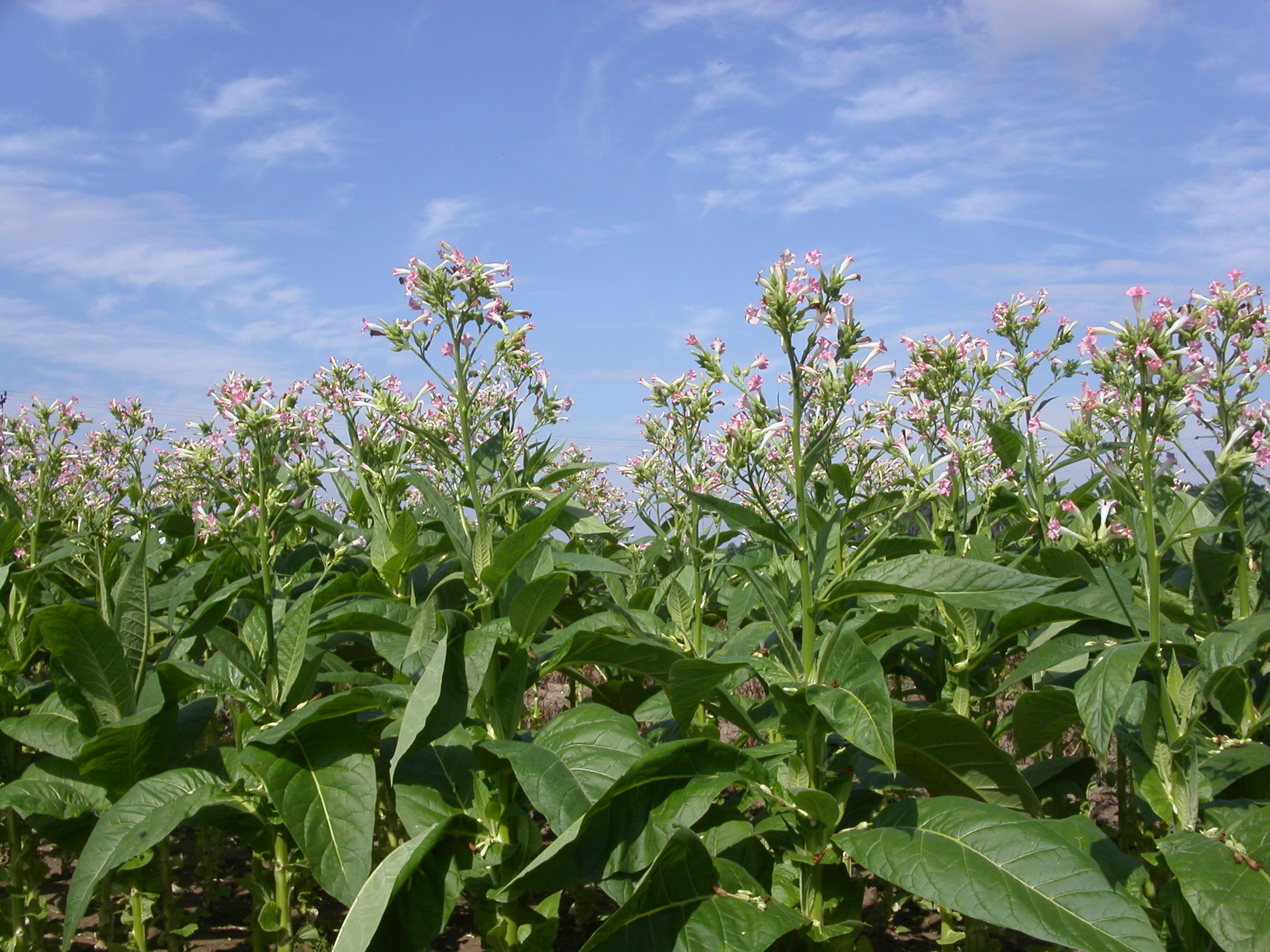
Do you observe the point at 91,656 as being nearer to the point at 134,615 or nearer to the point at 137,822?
the point at 134,615

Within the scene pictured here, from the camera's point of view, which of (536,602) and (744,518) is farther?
(536,602)

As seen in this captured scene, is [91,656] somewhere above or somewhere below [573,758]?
above

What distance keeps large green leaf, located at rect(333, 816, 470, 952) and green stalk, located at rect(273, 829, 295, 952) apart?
1.49 feet

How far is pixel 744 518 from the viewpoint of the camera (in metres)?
2.28

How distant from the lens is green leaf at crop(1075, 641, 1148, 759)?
2160 millimetres

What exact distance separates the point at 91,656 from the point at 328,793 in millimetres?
831

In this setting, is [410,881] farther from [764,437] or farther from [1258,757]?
[1258,757]

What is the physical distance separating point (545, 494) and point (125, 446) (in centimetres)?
530

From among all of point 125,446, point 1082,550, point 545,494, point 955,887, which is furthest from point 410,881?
point 125,446

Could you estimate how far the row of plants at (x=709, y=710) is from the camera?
229 centimetres

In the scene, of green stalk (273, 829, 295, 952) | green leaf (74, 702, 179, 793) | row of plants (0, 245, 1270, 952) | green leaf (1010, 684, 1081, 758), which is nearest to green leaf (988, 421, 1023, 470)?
row of plants (0, 245, 1270, 952)

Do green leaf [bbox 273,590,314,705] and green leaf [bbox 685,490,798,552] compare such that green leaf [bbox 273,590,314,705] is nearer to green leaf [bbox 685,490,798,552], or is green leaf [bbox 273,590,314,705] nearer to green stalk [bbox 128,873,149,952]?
green stalk [bbox 128,873,149,952]

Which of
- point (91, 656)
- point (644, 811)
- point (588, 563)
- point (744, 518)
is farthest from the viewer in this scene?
point (588, 563)

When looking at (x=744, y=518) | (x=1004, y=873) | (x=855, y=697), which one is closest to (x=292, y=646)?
(x=744, y=518)
